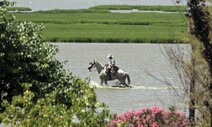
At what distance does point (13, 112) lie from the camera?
10.6 meters

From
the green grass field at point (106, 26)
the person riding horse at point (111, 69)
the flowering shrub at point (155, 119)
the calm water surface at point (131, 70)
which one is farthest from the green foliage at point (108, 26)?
the flowering shrub at point (155, 119)

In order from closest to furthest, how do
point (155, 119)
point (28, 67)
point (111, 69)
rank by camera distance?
1. point (28, 67)
2. point (155, 119)
3. point (111, 69)

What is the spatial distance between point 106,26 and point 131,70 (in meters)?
21.7

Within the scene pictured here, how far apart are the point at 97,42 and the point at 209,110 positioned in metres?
42.2

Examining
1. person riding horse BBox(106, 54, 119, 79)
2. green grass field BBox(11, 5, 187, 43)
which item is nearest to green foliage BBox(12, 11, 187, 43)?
green grass field BBox(11, 5, 187, 43)

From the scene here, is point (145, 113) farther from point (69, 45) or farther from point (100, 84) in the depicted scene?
point (69, 45)

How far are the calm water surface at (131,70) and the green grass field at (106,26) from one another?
1.10m

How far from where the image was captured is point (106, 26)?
204 ft

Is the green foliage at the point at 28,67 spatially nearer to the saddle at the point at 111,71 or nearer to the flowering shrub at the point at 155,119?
the flowering shrub at the point at 155,119

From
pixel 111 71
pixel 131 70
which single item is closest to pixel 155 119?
pixel 111 71

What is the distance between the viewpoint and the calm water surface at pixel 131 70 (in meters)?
30.8

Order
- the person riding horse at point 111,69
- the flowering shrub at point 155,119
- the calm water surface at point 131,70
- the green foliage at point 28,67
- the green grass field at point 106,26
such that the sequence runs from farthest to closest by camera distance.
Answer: the green grass field at point 106,26 < the person riding horse at point 111,69 < the calm water surface at point 131,70 < the flowering shrub at point 155,119 < the green foliage at point 28,67

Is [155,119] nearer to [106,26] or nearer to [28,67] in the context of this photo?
[28,67]

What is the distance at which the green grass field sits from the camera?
176ft
